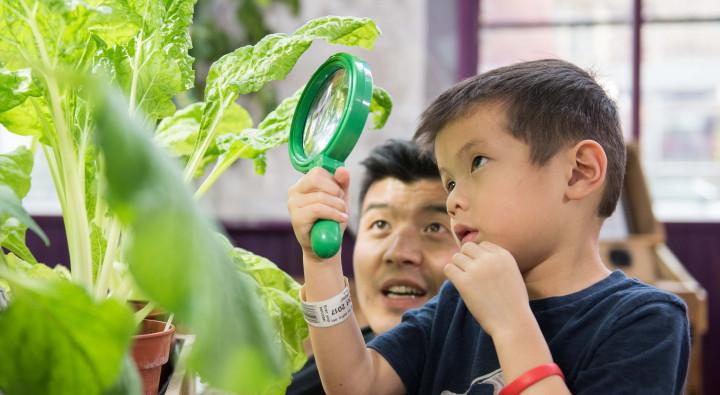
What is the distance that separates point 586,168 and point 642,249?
5.71 feet

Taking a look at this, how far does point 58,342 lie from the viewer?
0.38 meters

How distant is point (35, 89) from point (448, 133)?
0.44 metres

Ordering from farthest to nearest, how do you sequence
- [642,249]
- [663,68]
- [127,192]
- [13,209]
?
[663,68] < [642,249] < [13,209] < [127,192]

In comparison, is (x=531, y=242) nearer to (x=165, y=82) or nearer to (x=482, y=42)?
(x=165, y=82)

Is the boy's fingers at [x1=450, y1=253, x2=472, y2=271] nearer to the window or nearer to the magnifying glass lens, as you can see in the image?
the magnifying glass lens

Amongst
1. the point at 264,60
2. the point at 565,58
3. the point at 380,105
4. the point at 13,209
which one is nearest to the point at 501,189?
the point at 380,105

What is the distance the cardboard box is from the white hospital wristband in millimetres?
1563

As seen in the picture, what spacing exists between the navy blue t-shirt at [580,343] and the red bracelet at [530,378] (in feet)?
0.19

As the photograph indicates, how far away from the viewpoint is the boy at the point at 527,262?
75 centimetres

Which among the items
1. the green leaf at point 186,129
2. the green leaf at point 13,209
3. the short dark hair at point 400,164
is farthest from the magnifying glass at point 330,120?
the short dark hair at point 400,164

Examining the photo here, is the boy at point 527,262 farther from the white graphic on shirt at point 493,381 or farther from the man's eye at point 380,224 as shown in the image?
the man's eye at point 380,224

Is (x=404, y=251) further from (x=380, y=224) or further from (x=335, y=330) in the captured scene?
(x=335, y=330)

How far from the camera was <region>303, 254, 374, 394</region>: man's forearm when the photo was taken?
33.6 inches

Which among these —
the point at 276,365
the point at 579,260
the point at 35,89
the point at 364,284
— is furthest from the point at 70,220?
the point at 364,284
